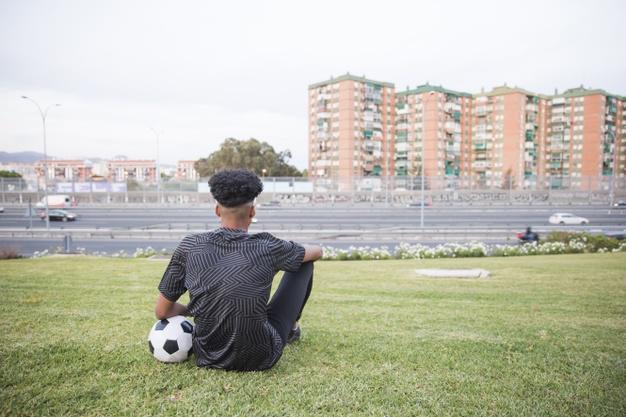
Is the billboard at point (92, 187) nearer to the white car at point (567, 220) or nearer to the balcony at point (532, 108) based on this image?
the white car at point (567, 220)

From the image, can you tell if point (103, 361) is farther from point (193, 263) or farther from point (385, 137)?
point (385, 137)

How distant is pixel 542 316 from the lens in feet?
18.6

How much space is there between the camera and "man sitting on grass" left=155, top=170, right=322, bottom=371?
3068 mm

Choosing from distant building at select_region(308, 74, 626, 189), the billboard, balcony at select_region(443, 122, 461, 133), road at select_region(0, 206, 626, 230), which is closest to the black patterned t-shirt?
road at select_region(0, 206, 626, 230)

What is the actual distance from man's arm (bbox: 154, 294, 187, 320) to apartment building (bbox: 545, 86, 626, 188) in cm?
10775

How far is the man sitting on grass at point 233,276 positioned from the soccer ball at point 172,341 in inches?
10.8

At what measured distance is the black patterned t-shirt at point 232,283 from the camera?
3.06m

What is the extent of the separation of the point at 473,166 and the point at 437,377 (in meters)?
107

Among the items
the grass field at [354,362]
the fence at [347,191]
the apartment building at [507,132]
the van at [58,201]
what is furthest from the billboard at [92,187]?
the apartment building at [507,132]

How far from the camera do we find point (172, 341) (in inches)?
142

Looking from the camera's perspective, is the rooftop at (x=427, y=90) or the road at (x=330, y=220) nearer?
the road at (x=330, y=220)

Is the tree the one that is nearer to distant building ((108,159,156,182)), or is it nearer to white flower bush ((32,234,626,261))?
white flower bush ((32,234,626,261))

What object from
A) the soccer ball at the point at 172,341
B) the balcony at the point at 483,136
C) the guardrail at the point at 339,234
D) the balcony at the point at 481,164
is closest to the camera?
the soccer ball at the point at 172,341

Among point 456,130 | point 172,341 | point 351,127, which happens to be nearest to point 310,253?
point 172,341
